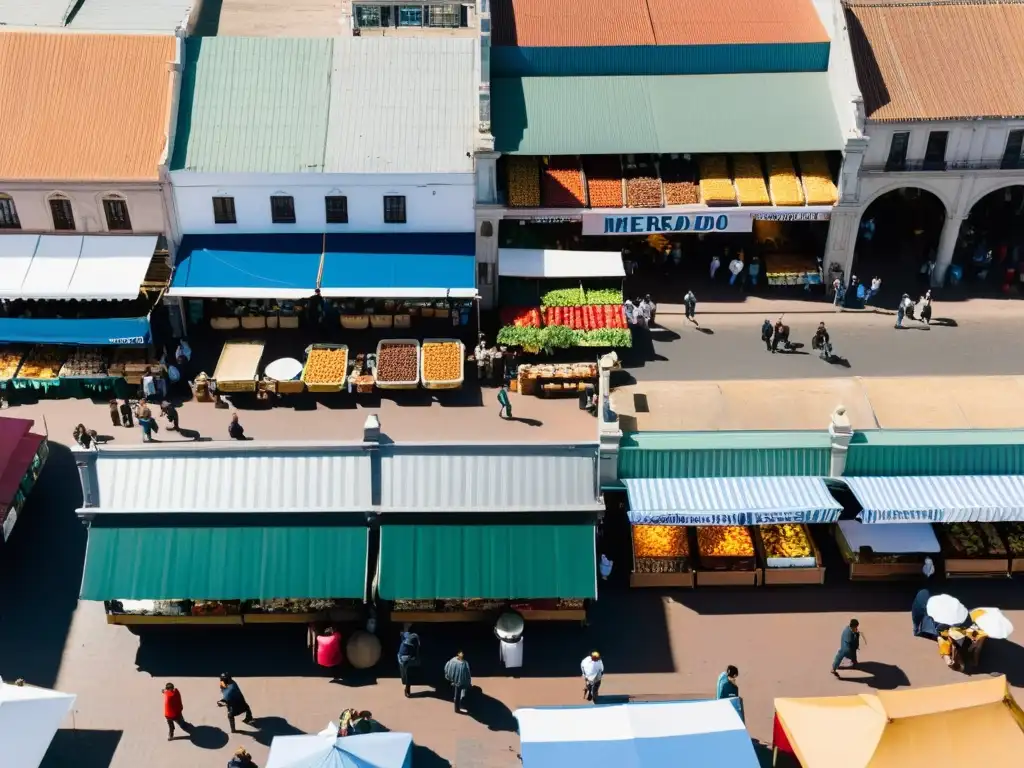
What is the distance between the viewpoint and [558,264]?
46.4 m

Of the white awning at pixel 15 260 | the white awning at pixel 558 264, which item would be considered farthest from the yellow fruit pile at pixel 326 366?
the white awning at pixel 15 260

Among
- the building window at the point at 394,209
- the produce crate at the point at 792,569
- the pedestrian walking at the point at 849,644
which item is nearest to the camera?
the pedestrian walking at the point at 849,644

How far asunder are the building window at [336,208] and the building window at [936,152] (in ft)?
73.3

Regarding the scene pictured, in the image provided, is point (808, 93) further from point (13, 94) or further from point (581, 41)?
point (13, 94)

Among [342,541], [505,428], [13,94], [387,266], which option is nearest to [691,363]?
[505,428]

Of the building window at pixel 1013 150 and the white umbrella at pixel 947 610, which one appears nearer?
the white umbrella at pixel 947 610

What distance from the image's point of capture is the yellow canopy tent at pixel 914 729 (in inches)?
1024

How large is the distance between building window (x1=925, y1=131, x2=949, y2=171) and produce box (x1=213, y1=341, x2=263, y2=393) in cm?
2637

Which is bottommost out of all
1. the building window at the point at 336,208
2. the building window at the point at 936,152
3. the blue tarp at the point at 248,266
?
the blue tarp at the point at 248,266

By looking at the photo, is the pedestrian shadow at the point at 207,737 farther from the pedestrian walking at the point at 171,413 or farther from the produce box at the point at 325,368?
the produce box at the point at 325,368

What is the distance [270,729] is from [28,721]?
5.69 m

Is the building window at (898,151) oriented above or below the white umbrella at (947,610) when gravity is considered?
above

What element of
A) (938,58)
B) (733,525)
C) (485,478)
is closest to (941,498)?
(733,525)

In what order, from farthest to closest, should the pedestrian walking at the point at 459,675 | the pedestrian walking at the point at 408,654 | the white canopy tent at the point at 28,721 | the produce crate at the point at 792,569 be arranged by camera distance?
the produce crate at the point at 792,569
the pedestrian walking at the point at 408,654
the pedestrian walking at the point at 459,675
the white canopy tent at the point at 28,721
